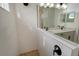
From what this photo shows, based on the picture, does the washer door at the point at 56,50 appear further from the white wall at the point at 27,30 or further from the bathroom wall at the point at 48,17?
the bathroom wall at the point at 48,17

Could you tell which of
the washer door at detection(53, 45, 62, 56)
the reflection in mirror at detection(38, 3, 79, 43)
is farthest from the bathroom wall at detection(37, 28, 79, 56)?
the reflection in mirror at detection(38, 3, 79, 43)

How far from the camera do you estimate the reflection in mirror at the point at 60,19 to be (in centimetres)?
147

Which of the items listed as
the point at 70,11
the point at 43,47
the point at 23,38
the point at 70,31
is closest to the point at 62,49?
the point at 43,47

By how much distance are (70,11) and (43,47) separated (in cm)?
84

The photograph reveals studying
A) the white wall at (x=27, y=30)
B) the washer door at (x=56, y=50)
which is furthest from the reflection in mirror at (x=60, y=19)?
the washer door at (x=56, y=50)


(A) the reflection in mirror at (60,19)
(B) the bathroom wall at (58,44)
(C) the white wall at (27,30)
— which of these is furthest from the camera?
(A) the reflection in mirror at (60,19)

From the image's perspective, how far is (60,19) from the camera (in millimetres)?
1674

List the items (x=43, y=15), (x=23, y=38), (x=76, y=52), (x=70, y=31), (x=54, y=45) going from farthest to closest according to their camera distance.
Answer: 1. (x=43, y=15)
2. (x=70, y=31)
3. (x=23, y=38)
4. (x=54, y=45)
5. (x=76, y=52)

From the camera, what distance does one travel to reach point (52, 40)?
109 cm

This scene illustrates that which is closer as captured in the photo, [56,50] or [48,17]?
[56,50]

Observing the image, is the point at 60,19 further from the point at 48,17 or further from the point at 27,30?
the point at 27,30

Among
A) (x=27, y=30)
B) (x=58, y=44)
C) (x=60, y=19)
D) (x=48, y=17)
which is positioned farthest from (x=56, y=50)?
(x=60, y=19)

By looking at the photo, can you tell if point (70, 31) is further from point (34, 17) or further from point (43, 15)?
point (34, 17)

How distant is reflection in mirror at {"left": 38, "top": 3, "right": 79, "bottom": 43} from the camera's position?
1.47 meters
